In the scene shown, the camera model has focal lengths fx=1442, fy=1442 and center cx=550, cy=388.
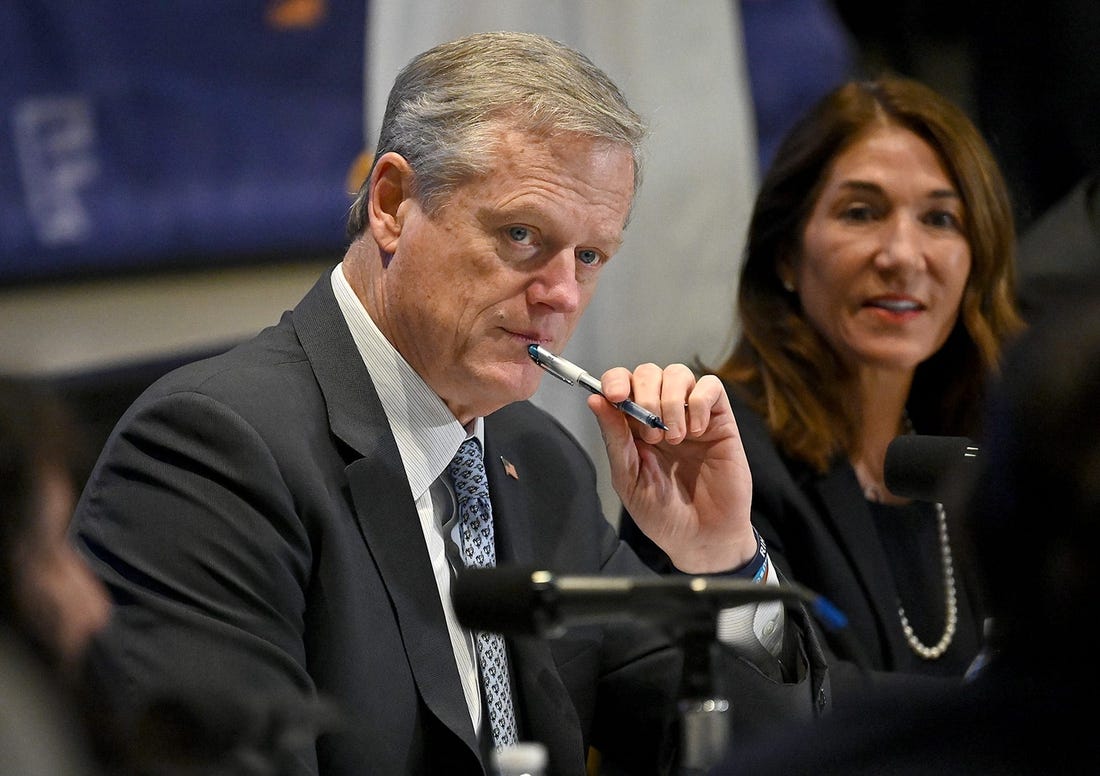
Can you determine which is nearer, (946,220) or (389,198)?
(389,198)

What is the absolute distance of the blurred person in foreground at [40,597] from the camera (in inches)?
40.9

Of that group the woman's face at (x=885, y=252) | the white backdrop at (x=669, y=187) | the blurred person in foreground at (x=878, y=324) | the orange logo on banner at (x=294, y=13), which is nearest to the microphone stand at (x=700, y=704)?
the blurred person in foreground at (x=878, y=324)

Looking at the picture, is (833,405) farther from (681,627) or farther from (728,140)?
(681,627)

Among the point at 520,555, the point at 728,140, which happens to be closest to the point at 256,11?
the point at 728,140

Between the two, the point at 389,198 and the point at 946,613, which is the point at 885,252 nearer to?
the point at 946,613

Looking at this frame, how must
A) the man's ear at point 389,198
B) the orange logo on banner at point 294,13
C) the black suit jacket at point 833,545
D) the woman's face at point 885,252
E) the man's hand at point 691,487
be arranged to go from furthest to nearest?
1. the orange logo on banner at point 294,13
2. the woman's face at point 885,252
3. the black suit jacket at point 833,545
4. the man's hand at point 691,487
5. the man's ear at point 389,198

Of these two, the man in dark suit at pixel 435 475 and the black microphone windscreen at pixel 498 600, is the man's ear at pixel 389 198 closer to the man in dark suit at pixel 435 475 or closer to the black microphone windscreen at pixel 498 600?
the man in dark suit at pixel 435 475

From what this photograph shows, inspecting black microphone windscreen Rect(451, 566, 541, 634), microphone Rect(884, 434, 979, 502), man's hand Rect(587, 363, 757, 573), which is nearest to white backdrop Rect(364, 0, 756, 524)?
man's hand Rect(587, 363, 757, 573)

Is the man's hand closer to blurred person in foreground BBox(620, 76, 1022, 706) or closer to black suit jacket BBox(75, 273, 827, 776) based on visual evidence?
black suit jacket BBox(75, 273, 827, 776)

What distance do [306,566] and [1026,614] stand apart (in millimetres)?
1030

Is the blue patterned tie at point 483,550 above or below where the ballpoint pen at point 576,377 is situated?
below

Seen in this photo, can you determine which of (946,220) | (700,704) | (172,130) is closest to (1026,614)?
(700,704)

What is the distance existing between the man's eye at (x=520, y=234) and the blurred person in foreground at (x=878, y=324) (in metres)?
0.83

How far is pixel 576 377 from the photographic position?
2.12m
